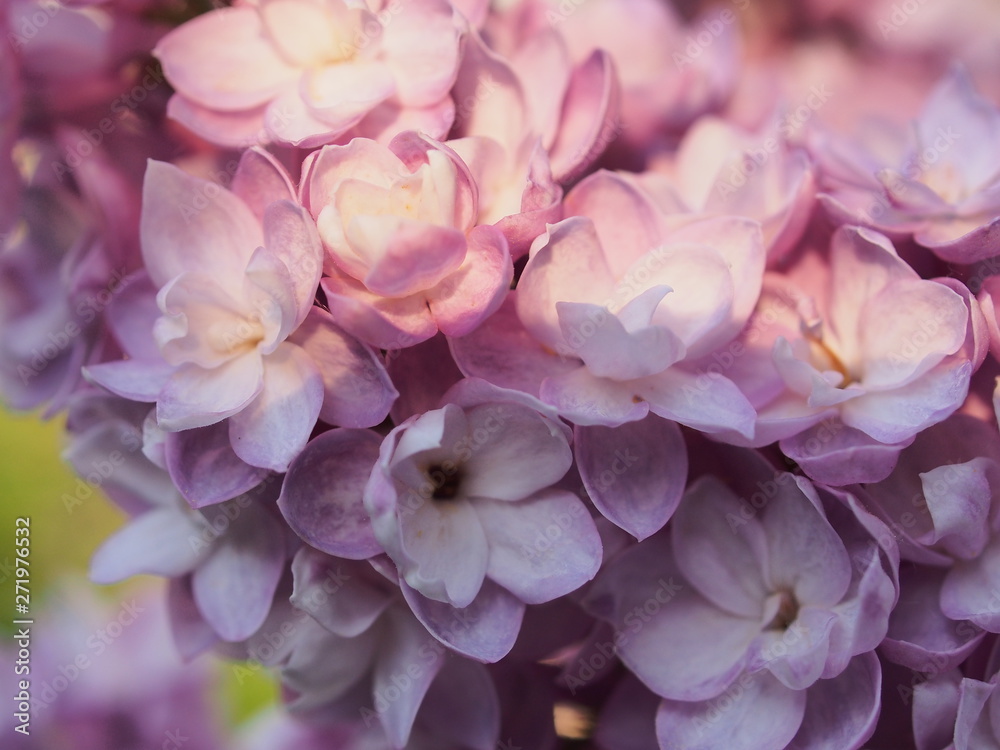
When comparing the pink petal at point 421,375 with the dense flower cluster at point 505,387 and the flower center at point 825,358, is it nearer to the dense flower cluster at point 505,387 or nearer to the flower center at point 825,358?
the dense flower cluster at point 505,387

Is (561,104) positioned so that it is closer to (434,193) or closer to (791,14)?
(434,193)

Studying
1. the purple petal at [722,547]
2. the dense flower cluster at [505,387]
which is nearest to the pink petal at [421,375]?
the dense flower cluster at [505,387]

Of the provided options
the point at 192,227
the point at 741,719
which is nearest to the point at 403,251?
the point at 192,227

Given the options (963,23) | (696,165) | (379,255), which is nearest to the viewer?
(379,255)

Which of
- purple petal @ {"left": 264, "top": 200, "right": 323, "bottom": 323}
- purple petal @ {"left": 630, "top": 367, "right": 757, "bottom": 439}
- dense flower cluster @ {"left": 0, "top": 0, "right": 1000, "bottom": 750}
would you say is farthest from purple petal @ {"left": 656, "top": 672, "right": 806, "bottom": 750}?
purple petal @ {"left": 264, "top": 200, "right": 323, "bottom": 323}

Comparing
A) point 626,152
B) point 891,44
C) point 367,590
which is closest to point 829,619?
point 367,590

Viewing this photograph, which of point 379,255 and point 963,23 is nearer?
point 379,255

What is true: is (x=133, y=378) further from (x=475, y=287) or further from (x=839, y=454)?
(x=839, y=454)

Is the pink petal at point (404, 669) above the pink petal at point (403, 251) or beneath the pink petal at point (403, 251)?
beneath

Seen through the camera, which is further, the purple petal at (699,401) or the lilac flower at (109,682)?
the lilac flower at (109,682)
